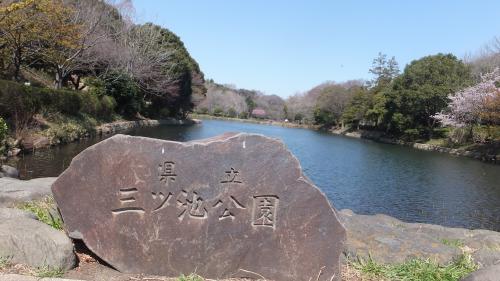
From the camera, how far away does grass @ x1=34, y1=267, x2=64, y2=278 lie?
11.1 ft

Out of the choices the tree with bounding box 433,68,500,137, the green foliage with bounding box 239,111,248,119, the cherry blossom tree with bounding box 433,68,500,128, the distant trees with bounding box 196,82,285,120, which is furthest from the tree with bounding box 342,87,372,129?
the green foliage with bounding box 239,111,248,119

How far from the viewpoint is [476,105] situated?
2856cm

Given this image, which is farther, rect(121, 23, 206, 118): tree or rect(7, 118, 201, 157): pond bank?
rect(121, 23, 206, 118): tree

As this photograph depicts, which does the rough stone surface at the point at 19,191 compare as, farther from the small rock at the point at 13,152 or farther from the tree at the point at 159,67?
the tree at the point at 159,67

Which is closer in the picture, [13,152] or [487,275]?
[487,275]

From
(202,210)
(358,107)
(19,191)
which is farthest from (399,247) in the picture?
(358,107)

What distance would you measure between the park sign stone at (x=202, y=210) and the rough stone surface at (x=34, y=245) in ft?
0.62

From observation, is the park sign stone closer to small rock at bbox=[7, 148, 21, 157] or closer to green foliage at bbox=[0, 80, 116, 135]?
small rock at bbox=[7, 148, 21, 157]

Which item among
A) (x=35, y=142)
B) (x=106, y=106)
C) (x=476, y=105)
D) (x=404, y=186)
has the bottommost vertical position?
(x=404, y=186)

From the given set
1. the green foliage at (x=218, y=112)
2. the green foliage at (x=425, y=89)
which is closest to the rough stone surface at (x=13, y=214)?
the green foliage at (x=425, y=89)

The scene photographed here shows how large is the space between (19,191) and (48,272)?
8.34 feet

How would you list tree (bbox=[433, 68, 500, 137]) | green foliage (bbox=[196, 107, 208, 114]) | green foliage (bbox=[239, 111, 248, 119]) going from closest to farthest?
tree (bbox=[433, 68, 500, 137])
green foliage (bbox=[196, 107, 208, 114])
green foliage (bbox=[239, 111, 248, 119])

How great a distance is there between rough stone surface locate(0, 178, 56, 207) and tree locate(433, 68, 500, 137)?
24429mm

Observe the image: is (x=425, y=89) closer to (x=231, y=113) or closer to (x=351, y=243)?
(x=351, y=243)
